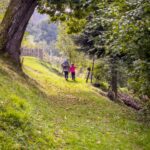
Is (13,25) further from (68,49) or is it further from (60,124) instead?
(68,49)

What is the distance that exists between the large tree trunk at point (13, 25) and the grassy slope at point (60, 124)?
1.14 m

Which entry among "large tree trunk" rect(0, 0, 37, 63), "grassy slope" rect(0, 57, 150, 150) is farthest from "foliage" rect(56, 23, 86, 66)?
"large tree trunk" rect(0, 0, 37, 63)

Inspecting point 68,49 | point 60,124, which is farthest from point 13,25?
point 68,49

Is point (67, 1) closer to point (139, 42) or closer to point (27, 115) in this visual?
point (139, 42)

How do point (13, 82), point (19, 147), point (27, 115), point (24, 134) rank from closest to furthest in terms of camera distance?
point (19, 147)
point (24, 134)
point (27, 115)
point (13, 82)

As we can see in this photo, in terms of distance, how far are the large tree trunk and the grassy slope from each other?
3.74ft

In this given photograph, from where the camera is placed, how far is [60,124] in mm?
12281

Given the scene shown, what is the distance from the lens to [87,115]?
15836 millimetres

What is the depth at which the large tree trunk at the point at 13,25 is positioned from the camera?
18.9m

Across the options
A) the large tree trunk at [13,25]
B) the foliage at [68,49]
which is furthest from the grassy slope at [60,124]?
the foliage at [68,49]

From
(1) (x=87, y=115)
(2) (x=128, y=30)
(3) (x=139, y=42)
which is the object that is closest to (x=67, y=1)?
(1) (x=87, y=115)

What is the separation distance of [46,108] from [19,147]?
680 centimetres

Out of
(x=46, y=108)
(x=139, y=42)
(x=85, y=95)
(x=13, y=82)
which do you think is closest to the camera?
(x=139, y=42)

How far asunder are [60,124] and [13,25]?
8.56 m
